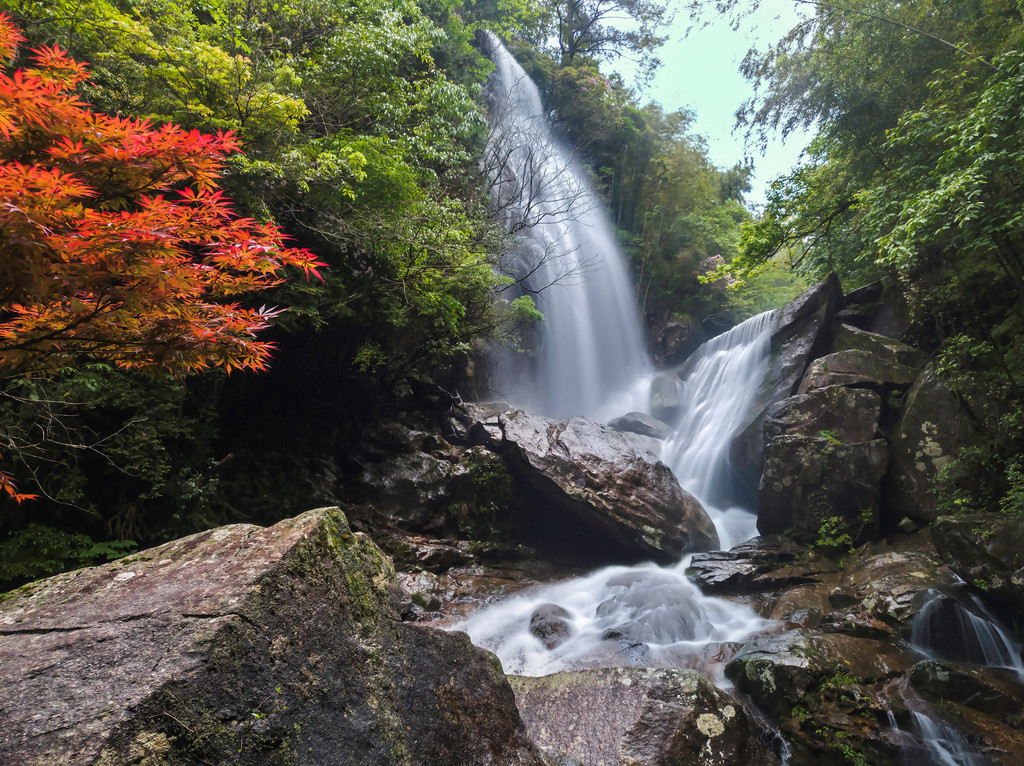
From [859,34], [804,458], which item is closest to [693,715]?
[804,458]

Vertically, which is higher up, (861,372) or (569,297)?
(861,372)

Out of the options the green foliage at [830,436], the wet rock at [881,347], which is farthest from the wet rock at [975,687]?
the wet rock at [881,347]

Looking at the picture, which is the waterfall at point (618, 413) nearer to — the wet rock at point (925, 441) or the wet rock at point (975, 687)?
the wet rock at point (975, 687)

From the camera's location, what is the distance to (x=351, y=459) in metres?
8.89

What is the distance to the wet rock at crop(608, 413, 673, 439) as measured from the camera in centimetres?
1485

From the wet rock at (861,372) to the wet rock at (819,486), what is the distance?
130cm

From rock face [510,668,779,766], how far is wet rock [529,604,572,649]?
2522 mm

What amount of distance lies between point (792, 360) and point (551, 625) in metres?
8.41

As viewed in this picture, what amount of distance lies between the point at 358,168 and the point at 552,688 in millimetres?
6306

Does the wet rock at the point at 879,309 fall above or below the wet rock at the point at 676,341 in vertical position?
above

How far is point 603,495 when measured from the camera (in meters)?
8.94

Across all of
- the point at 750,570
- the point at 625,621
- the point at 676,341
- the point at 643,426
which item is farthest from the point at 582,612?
the point at 676,341

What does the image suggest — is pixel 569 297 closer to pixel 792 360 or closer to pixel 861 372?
pixel 792 360

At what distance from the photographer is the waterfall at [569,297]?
17.1 meters
